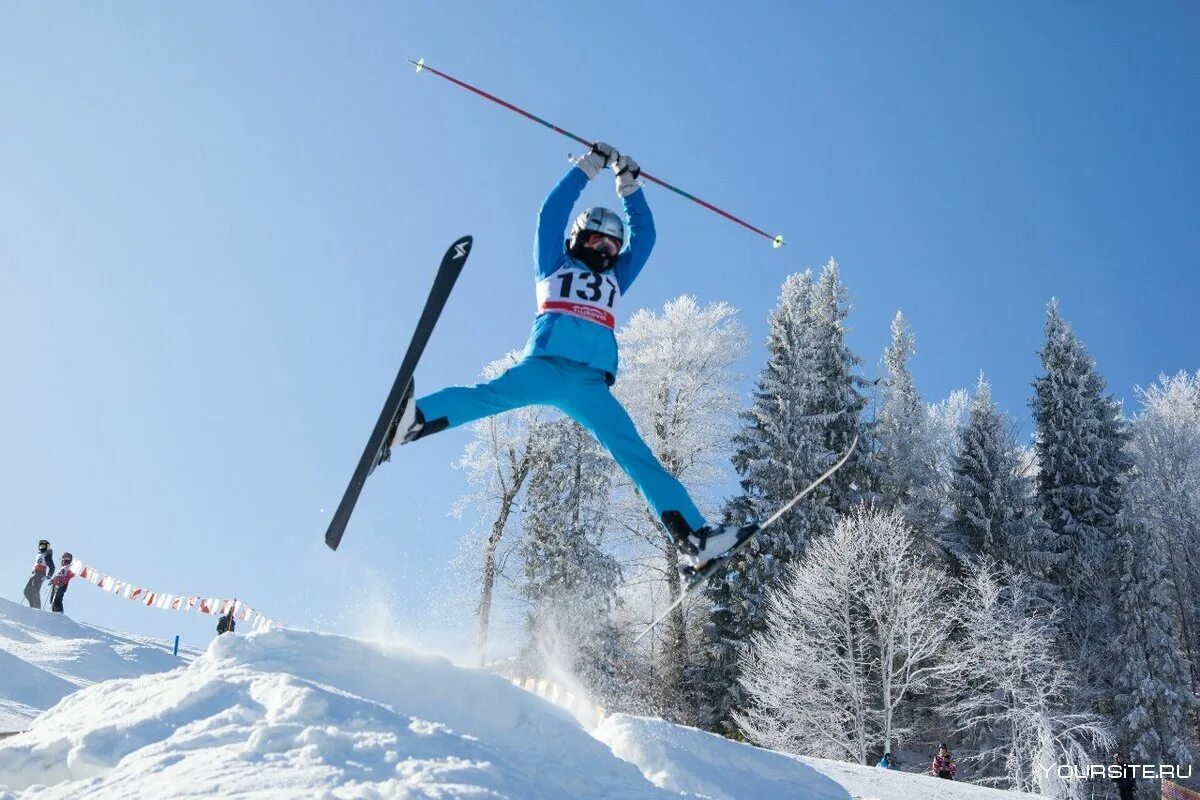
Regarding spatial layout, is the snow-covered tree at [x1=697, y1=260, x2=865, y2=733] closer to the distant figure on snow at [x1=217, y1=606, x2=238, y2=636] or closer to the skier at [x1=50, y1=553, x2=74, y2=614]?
the distant figure on snow at [x1=217, y1=606, x2=238, y2=636]

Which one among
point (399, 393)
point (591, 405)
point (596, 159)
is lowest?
point (399, 393)

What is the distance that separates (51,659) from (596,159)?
1011 cm

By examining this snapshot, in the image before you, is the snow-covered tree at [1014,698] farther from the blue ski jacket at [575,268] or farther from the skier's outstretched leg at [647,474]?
the blue ski jacket at [575,268]

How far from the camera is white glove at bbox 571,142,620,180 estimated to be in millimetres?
5574

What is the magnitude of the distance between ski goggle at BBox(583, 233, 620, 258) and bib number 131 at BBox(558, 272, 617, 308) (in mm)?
183

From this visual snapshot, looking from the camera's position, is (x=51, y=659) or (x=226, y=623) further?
(x=226, y=623)

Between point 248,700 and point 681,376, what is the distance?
21.8 m

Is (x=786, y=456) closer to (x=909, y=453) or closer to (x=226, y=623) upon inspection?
(x=909, y=453)

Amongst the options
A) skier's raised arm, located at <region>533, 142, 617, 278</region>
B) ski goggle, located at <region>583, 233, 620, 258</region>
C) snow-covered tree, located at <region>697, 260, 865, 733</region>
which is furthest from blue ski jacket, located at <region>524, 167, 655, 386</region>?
snow-covered tree, located at <region>697, 260, 865, 733</region>

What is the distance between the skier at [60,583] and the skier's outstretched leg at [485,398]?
13667 mm

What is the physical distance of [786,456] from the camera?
24109mm

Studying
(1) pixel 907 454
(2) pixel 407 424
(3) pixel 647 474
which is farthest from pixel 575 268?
(1) pixel 907 454

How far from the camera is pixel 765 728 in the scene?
1969 centimetres

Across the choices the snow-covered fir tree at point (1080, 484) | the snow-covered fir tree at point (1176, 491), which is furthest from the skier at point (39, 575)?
the snow-covered fir tree at point (1176, 491)
